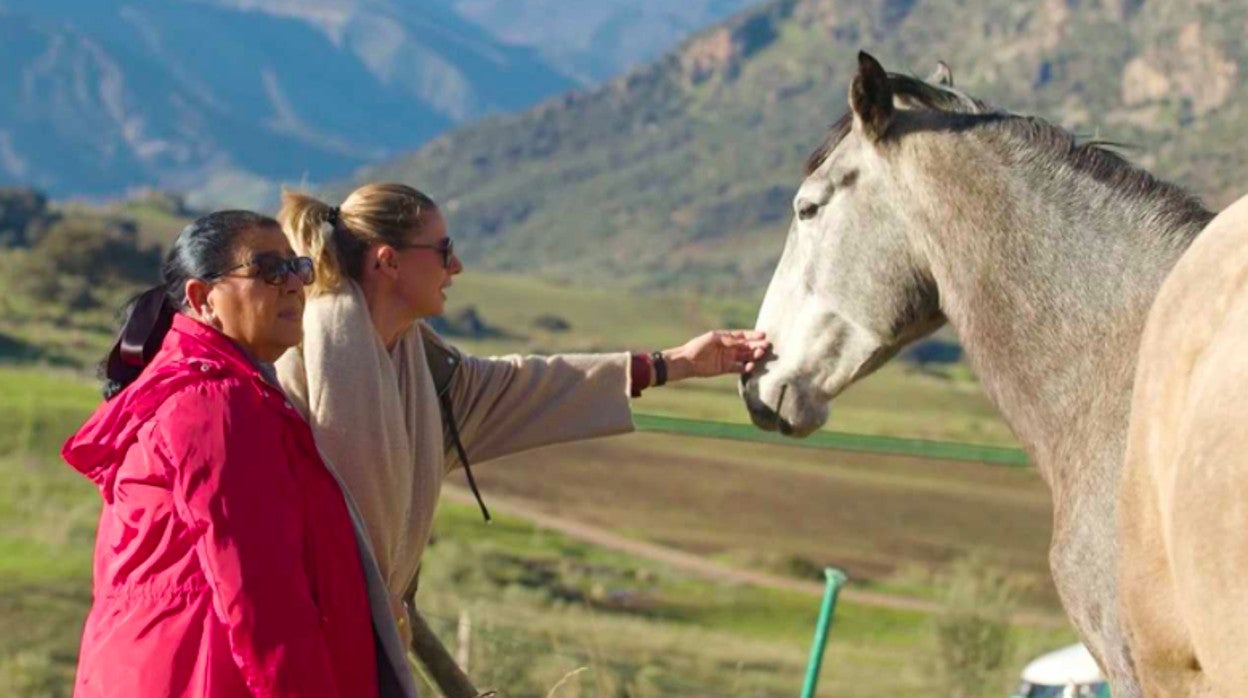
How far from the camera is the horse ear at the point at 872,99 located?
4480mm

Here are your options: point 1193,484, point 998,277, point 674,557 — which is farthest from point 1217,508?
point 674,557

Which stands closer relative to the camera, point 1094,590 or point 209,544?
point 209,544

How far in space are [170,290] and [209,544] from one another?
22.3 inches

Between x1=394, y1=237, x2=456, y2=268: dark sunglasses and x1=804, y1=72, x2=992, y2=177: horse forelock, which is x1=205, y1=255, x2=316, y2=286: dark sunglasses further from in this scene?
x1=804, y1=72, x2=992, y2=177: horse forelock

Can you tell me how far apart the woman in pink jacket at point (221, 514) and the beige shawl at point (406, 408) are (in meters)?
0.25

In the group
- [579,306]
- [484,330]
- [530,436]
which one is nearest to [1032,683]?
[530,436]

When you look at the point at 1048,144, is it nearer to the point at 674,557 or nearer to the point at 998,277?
the point at 998,277

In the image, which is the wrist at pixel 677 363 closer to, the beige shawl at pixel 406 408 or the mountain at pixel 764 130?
the beige shawl at pixel 406 408

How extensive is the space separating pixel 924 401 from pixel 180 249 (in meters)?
53.8

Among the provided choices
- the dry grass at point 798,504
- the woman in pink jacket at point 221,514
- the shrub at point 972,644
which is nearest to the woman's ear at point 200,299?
the woman in pink jacket at point 221,514

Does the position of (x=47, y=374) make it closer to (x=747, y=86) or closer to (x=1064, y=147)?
(x=1064, y=147)

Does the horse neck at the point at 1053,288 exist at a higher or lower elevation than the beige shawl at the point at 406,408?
higher

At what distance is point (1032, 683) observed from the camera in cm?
824

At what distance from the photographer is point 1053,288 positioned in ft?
14.1
